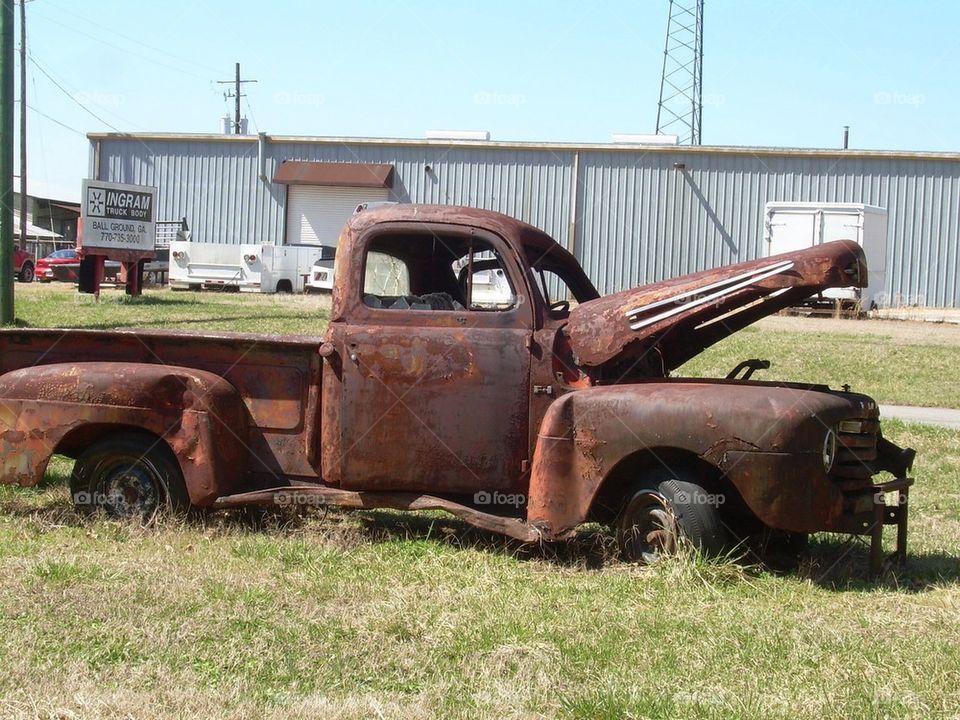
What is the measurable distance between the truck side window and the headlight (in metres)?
1.81

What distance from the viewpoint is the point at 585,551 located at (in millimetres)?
6840

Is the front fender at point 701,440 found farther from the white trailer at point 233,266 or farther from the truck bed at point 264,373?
the white trailer at point 233,266

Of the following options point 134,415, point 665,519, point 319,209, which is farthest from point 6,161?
point 319,209

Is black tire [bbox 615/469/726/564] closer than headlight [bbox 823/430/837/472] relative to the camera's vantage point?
No

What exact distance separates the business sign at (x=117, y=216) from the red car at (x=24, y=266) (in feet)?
36.0

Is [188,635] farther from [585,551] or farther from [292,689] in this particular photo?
[585,551]

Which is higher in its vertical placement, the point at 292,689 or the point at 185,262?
the point at 185,262

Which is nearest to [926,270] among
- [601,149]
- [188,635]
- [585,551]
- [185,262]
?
[601,149]

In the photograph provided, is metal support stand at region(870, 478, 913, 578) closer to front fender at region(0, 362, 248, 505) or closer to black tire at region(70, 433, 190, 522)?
front fender at region(0, 362, 248, 505)

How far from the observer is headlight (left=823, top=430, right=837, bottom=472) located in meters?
5.75

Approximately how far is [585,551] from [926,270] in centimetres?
3210

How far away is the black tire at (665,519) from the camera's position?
5.88 m

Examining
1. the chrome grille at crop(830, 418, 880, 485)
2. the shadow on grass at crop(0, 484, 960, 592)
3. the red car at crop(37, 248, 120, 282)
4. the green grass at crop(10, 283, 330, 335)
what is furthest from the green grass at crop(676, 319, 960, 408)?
the red car at crop(37, 248, 120, 282)

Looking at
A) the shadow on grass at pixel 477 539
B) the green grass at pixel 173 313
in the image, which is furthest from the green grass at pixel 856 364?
the shadow on grass at pixel 477 539
